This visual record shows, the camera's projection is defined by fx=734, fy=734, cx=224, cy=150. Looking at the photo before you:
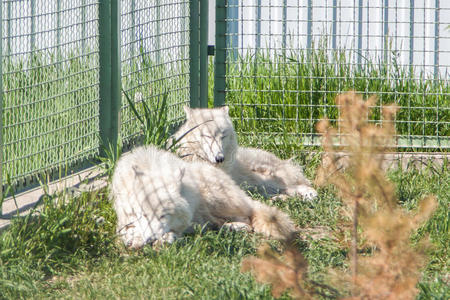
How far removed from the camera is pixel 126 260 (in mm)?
4367

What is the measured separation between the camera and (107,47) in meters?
5.76

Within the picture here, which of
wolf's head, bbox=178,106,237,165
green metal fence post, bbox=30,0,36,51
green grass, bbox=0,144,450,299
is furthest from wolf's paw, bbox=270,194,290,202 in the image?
green metal fence post, bbox=30,0,36,51

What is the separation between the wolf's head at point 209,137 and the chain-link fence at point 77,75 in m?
0.53

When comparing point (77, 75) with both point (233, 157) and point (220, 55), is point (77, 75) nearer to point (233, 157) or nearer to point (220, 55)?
point (233, 157)

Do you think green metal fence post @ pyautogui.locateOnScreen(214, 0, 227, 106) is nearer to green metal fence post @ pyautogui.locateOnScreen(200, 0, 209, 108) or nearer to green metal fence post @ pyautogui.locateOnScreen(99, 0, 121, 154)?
green metal fence post @ pyautogui.locateOnScreen(200, 0, 209, 108)

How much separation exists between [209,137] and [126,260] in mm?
1766

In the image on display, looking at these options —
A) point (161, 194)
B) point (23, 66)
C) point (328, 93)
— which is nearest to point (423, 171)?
point (328, 93)

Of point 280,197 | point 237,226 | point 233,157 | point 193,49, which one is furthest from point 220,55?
point 237,226

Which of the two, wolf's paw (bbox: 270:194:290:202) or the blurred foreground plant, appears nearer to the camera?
the blurred foreground plant

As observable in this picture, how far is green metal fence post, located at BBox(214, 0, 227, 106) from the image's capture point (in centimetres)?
720

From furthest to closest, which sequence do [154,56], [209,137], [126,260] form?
[154,56] < [209,137] < [126,260]

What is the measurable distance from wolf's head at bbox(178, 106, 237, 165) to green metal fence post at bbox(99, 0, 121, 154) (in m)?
0.61

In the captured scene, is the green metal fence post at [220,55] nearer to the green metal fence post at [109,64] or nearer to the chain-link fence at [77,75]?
the chain-link fence at [77,75]

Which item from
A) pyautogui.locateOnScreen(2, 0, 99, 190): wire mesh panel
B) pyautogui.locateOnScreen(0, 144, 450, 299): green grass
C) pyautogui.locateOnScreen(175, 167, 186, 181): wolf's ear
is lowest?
pyautogui.locateOnScreen(0, 144, 450, 299): green grass
